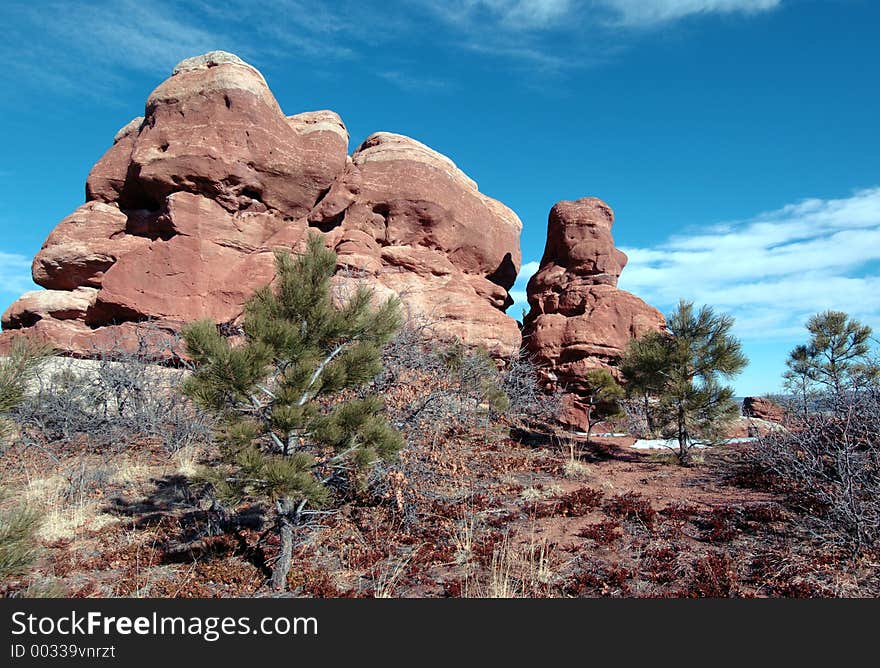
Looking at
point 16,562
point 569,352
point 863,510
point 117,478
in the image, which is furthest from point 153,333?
point 863,510

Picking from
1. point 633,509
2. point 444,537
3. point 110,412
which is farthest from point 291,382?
point 110,412

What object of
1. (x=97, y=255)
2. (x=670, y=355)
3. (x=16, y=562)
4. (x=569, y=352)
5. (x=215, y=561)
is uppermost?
(x=97, y=255)

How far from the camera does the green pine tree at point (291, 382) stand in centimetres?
499

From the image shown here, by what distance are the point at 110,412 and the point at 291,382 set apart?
30.6 feet

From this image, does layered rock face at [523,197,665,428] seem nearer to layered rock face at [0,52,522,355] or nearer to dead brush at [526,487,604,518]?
layered rock face at [0,52,522,355]

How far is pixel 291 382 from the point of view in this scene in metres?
5.37

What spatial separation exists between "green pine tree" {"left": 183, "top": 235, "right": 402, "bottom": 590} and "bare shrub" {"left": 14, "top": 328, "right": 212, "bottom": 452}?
227 inches

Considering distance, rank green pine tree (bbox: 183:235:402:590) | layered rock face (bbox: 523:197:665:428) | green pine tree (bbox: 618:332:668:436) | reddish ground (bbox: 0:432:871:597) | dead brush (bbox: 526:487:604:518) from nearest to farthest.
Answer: green pine tree (bbox: 183:235:402:590), reddish ground (bbox: 0:432:871:597), dead brush (bbox: 526:487:604:518), green pine tree (bbox: 618:332:668:436), layered rock face (bbox: 523:197:665:428)

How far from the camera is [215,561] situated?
6.52m

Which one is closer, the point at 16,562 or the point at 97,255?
the point at 16,562

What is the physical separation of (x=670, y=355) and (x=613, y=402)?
650cm

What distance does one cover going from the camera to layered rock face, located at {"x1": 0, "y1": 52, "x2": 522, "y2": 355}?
61.2ft

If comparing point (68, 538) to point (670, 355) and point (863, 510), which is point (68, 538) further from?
point (670, 355)

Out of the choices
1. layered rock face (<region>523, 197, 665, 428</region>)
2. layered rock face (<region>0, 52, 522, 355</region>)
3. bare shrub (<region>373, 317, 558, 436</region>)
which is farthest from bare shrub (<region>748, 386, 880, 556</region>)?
layered rock face (<region>523, 197, 665, 428</region>)
